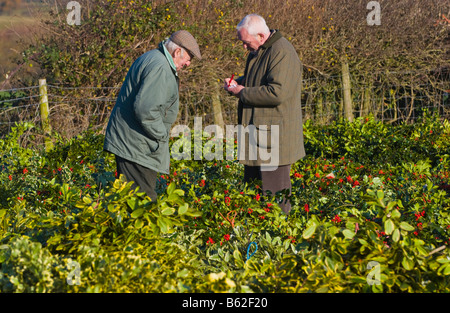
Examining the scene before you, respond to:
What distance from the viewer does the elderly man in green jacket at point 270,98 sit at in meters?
3.67

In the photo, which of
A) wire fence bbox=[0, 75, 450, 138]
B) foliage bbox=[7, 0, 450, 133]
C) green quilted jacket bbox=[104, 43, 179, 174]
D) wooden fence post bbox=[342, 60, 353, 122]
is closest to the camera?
green quilted jacket bbox=[104, 43, 179, 174]

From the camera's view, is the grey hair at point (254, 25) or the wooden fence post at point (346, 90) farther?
the wooden fence post at point (346, 90)

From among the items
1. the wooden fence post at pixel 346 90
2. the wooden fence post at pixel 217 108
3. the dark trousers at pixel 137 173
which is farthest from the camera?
the wooden fence post at pixel 346 90

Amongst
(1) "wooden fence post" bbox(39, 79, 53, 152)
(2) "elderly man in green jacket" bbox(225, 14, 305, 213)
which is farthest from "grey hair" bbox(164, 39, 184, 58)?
(1) "wooden fence post" bbox(39, 79, 53, 152)

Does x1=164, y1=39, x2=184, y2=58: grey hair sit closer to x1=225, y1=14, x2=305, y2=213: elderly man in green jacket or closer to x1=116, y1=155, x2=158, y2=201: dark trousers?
x1=225, y1=14, x2=305, y2=213: elderly man in green jacket

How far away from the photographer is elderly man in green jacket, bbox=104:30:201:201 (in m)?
3.18

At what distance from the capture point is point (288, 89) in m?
3.71

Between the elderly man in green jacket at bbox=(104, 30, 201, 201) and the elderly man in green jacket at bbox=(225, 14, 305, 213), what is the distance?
0.56m

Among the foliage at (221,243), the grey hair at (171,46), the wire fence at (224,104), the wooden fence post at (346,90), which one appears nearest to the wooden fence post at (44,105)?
the wire fence at (224,104)

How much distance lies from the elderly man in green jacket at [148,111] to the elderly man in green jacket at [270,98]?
1.85 ft

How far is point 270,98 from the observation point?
12.0 ft

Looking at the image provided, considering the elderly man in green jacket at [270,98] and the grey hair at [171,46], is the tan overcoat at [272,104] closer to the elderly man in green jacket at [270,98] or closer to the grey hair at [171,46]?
the elderly man in green jacket at [270,98]

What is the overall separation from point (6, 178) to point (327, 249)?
127 inches

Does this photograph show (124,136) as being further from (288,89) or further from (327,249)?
(327,249)
